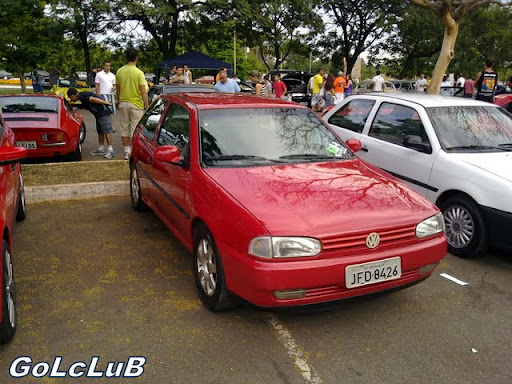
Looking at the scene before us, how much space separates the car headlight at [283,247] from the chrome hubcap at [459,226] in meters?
2.32

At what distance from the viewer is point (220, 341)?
10.3 ft

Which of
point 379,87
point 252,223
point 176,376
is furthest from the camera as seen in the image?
point 379,87

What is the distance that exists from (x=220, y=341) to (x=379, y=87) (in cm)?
1844

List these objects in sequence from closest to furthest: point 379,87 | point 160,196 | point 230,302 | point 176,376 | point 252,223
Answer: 1. point 176,376
2. point 252,223
3. point 230,302
4. point 160,196
5. point 379,87

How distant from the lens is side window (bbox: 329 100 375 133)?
248 inches

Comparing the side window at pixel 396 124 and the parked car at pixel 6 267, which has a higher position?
the side window at pixel 396 124

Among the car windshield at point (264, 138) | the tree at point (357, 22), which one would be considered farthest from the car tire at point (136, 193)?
the tree at point (357, 22)

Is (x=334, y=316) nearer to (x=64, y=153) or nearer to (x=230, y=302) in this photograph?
(x=230, y=302)

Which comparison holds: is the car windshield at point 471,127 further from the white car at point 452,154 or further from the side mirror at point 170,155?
the side mirror at point 170,155

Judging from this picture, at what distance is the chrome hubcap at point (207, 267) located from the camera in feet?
11.3

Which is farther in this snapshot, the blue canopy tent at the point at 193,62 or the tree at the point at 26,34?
the blue canopy tent at the point at 193,62

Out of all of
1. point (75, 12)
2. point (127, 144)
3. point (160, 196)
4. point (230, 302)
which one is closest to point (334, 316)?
point (230, 302)

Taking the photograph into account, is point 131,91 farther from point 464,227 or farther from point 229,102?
point 464,227

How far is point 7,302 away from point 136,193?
2.99 meters
